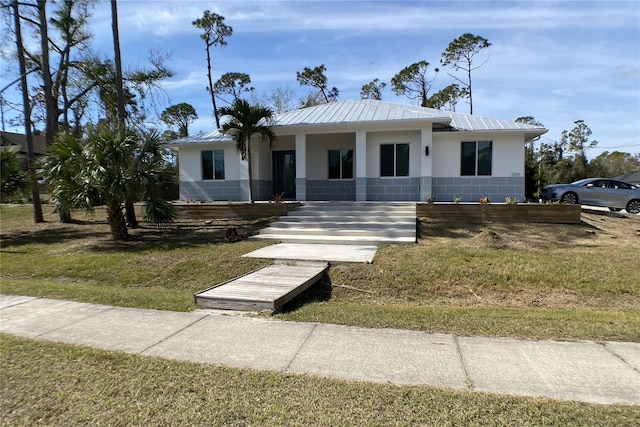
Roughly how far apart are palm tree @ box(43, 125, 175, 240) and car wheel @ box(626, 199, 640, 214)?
18.4 metres

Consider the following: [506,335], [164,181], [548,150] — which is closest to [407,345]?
[506,335]

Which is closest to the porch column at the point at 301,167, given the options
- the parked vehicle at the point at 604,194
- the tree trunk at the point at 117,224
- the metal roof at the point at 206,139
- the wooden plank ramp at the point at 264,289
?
the metal roof at the point at 206,139

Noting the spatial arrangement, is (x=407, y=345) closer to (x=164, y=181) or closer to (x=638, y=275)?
(x=638, y=275)

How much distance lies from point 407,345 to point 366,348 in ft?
1.52

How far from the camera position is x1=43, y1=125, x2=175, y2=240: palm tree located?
33.9ft

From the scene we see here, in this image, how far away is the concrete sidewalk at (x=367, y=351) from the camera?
11.1ft

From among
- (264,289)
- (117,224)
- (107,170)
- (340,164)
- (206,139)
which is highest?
(206,139)

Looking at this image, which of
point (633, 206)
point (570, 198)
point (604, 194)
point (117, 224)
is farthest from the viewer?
point (570, 198)

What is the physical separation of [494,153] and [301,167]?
24.4 ft

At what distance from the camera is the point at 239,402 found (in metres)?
3.06

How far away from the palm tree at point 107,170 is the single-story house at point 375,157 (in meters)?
5.64

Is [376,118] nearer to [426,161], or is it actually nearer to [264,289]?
[426,161]

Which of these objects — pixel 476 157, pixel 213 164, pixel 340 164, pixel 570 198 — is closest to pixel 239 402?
pixel 476 157

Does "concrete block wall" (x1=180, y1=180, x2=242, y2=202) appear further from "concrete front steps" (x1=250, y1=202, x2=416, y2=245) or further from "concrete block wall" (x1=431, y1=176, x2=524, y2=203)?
"concrete block wall" (x1=431, y1=176, x2=524, y2=203)
